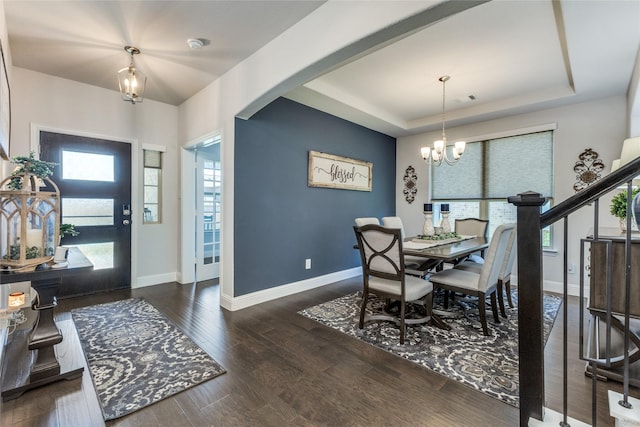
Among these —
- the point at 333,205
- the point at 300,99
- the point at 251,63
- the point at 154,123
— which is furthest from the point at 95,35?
the point at 333,205

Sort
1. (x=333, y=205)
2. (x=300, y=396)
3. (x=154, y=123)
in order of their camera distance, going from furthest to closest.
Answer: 1. (x=333, y=205)
2. (x=154, y=123)
3. (x=300, y=396)

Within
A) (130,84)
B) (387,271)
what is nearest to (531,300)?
(387,271)

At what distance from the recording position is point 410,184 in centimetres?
539

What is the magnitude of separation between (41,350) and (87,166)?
2.55 meters

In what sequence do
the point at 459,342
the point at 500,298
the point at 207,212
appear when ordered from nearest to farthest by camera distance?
1. the point at 459,342
2. the point at 500,298
3. the point at 207,212

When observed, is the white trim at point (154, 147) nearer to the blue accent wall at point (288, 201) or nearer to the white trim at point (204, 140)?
the white trim at point (204, 140)

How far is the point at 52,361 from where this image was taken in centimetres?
189

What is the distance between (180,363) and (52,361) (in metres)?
0.78

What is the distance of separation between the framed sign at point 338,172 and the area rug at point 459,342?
5.91 ft

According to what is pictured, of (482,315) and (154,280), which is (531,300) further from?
(154,280)

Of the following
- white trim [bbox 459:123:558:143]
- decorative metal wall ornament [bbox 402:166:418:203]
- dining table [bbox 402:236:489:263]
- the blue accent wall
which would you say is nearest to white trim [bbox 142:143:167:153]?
the blue accent wall

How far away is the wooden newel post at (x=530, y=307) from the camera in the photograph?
1.28 m

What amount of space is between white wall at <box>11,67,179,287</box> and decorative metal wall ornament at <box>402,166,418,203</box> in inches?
156

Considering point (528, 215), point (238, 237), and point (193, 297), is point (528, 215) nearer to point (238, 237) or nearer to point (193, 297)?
point (238, 237)
